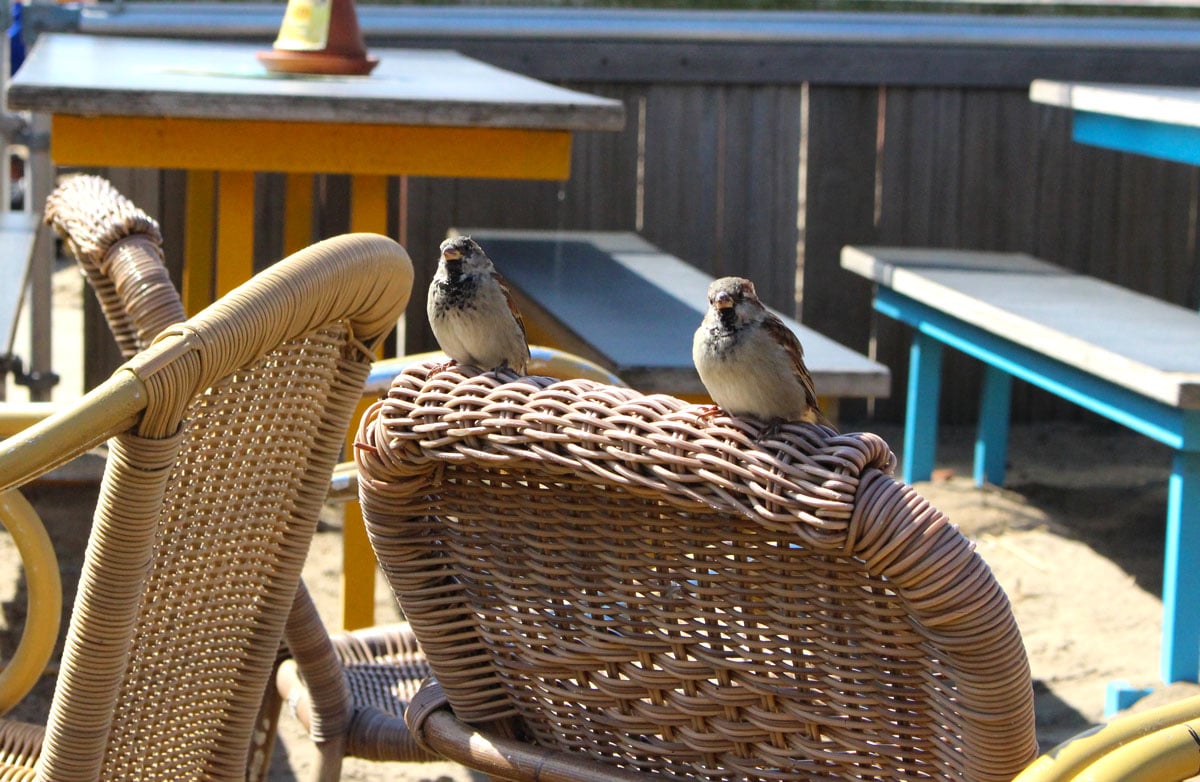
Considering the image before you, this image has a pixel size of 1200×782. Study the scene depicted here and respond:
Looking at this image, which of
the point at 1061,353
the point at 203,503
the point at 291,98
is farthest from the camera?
the point at 1061,353

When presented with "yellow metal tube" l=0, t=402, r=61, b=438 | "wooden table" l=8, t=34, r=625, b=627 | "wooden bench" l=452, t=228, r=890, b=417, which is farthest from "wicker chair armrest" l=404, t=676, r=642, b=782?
"wooden table" l=8, t=34, r=625, b=627

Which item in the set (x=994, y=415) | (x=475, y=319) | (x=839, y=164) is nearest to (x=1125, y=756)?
(x=475, y=319)

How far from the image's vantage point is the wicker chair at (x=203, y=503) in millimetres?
1347

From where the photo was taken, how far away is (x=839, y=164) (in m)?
5.76

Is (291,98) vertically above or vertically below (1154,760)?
above

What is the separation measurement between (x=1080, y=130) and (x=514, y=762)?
4.06m

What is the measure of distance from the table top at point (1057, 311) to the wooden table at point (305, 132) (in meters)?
1.28

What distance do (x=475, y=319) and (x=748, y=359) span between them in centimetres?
55

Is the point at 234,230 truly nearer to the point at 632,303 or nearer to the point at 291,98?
the point at 291,98

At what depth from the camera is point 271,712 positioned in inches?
92.7

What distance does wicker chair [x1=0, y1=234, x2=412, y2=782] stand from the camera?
4.42 ft

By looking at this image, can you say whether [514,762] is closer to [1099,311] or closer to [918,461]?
[1099,311]

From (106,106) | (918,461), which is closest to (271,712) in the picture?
(106,106)

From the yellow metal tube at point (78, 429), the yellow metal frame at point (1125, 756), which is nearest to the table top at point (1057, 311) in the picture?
the yellow metal frame at point (1125, 756)
